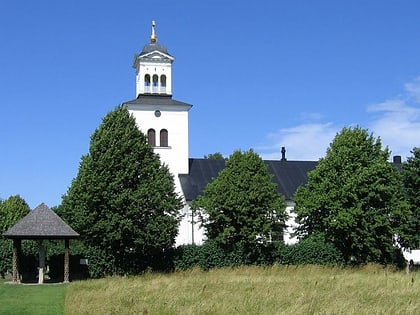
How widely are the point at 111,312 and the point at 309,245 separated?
24688mm

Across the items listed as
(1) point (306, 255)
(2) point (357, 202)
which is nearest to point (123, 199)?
(1) point (306, 255)

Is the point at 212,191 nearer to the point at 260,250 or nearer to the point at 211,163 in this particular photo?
the point at 260,250

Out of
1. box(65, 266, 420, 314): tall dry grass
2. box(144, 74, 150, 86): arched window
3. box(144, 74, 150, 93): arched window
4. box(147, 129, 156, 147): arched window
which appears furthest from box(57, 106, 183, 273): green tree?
box(144, 74, 150, 86): arched window

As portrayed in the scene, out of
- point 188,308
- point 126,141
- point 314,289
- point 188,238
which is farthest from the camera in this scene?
point 188,238

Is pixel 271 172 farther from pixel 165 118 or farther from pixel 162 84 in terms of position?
pixel 162 84

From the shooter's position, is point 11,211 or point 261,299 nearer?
point 261,299

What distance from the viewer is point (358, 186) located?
39156 mm

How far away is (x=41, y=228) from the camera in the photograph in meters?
33.3

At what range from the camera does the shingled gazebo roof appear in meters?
32.8

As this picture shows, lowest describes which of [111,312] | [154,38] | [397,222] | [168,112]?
[111,312]

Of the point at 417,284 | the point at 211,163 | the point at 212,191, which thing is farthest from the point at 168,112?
the point at 417,284

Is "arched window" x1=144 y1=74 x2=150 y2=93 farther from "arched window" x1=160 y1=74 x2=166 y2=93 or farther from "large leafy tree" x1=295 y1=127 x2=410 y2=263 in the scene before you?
"large leafy tree" x1=295 y1=127 x2=410 y2=263

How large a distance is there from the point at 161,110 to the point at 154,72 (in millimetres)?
3411

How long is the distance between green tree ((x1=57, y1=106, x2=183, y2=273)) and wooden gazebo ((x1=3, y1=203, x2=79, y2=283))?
2346mm
